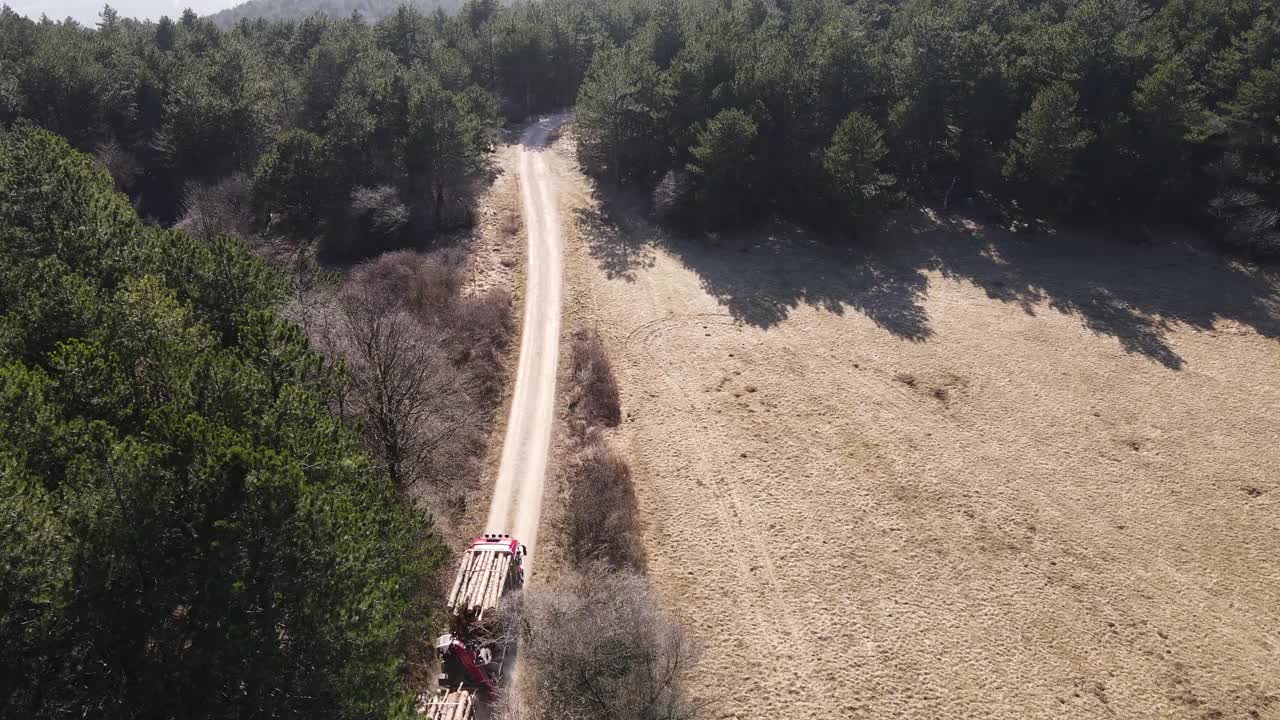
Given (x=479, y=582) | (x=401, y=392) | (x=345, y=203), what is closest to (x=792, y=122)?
(x=345, y=203)

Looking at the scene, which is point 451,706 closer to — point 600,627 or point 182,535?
point 600,627

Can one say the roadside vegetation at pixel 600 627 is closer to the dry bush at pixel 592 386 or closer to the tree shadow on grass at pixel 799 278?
the dry bush at pixel 592 386

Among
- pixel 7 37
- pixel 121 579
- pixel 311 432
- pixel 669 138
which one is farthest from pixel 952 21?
pixel 7 37

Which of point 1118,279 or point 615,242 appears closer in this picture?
point 1118,279

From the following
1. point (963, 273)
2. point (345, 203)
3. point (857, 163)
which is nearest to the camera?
point (857, 163)

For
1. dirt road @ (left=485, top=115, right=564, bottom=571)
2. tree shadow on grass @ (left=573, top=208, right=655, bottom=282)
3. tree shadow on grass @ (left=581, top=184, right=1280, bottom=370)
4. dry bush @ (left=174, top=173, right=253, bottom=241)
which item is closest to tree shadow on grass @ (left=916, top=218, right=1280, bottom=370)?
tree shadow on grass @ (left=581, top=184, right=1280, bottom=370)

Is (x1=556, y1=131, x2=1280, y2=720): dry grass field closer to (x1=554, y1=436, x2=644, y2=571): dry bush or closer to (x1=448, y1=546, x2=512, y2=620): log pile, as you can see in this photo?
(x1=554, y1=436, x2=644, y2=571): dry bush

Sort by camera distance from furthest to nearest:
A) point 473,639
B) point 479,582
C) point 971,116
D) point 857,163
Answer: point 971,116
point 857,163
point 479,582
point 473,639
